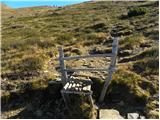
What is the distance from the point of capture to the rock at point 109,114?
10.6 m

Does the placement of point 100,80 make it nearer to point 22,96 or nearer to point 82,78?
point 82,78

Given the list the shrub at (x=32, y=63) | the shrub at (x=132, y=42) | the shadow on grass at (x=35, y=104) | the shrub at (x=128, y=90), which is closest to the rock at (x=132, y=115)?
the shrub at (x=128, y=90)

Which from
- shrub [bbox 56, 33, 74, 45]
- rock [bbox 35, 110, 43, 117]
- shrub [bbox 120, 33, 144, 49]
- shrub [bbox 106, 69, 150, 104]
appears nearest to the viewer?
rock [bbox 35, 110, 43, 117]

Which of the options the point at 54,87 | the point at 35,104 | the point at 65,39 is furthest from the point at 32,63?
the point at 65,39

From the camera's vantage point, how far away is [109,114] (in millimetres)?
10727

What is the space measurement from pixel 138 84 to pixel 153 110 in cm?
148

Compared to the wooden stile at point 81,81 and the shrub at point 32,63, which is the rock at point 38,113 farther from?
the shrub at point 32,63

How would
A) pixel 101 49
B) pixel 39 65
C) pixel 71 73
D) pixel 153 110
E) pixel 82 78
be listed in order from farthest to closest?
pixel 101 49 < pixel 39 65 < pixel 71 73 < pixel 82 78 < pixel 153 110

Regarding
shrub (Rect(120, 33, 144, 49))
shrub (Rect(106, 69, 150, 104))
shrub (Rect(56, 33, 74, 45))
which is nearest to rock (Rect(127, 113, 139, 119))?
shrub (Rect(106, 69, 150, 104))

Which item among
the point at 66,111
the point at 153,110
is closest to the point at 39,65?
the point at 66,111

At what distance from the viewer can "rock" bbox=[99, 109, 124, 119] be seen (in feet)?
34.8

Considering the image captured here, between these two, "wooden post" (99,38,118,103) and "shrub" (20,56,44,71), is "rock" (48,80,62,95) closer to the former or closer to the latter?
"wooden post" (99,38,118,103)

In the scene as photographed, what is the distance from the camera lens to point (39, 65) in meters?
14.7

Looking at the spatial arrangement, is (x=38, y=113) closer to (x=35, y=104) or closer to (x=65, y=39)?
(x=35, y=104)
